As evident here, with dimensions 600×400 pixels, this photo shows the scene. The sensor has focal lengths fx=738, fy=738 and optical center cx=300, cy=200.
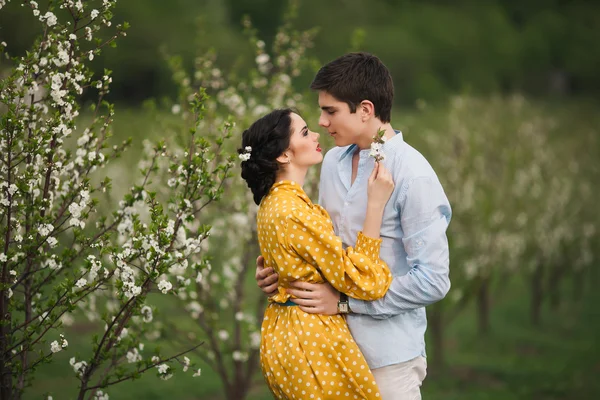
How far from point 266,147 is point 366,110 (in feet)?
1.39

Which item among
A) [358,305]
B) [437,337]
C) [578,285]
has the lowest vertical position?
[578,285]

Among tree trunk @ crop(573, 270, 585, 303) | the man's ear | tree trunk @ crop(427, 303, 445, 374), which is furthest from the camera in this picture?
tree trunk @ crop(573, 270, 585, 303)

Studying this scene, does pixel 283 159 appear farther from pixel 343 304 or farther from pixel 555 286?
pixel 555 286

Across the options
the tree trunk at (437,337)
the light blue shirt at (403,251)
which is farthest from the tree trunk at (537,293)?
the light blue shirt at (403,251)

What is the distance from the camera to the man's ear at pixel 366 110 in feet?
9.54

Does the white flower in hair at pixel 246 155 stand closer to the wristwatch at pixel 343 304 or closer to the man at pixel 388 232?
the man at pixel 388 232

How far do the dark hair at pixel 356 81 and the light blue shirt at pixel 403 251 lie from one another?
19 cm

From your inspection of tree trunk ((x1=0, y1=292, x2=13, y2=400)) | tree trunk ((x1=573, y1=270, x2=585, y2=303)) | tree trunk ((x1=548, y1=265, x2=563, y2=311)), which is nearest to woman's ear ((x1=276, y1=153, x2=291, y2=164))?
tree trunk ((x1=0, y1=292, x2=13, y2=400))

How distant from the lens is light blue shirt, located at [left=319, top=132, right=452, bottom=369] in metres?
2.76

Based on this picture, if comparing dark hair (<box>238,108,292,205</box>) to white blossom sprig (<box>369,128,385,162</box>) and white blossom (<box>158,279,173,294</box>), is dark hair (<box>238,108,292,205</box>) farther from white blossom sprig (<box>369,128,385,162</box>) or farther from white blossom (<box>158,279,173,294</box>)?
white blossom (<box>158,279,173,294</box>)

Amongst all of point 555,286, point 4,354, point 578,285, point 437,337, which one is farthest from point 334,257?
point 578,285

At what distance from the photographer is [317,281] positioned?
9.16ft

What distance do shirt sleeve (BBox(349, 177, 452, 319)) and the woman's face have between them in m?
0.41

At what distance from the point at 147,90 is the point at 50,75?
15744 mm
